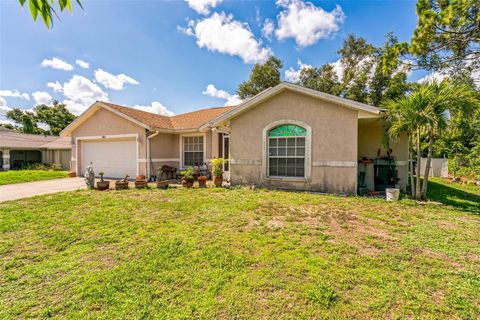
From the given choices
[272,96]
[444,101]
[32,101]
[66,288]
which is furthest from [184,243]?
[32,101]

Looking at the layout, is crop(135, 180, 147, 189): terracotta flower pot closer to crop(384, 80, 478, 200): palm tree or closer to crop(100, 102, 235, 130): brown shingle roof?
crop(100, 102, 235, 130): brown shingle roof

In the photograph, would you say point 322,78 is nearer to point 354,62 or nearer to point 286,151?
point 354,62

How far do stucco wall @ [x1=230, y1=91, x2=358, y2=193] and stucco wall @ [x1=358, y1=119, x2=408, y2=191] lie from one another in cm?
232

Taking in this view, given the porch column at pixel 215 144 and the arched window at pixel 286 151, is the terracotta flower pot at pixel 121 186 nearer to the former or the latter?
the porch column at pixel 215 144

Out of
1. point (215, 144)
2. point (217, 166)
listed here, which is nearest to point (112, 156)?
point (215, 144)

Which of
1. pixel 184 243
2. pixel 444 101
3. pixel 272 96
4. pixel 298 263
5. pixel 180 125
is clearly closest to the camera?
pixel 298 263

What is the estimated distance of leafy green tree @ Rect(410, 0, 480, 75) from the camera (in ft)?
24.8

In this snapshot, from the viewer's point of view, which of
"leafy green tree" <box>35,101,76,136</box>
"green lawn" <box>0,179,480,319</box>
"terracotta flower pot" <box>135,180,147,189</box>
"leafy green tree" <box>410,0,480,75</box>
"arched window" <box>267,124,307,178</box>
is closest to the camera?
"green lawn" <box>0,179,480,319</box>

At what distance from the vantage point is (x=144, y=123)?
1236cm

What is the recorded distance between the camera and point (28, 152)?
22.9 metres

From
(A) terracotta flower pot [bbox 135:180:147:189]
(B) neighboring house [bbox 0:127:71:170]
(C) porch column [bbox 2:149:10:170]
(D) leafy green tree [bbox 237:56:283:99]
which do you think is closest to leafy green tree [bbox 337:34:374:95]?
(D) leafy green tree [bbox 237:56:283:99]

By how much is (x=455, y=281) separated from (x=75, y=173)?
1903 centimetres

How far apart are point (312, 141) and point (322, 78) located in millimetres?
18480

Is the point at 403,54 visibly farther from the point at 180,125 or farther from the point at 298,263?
the point at 180,125
